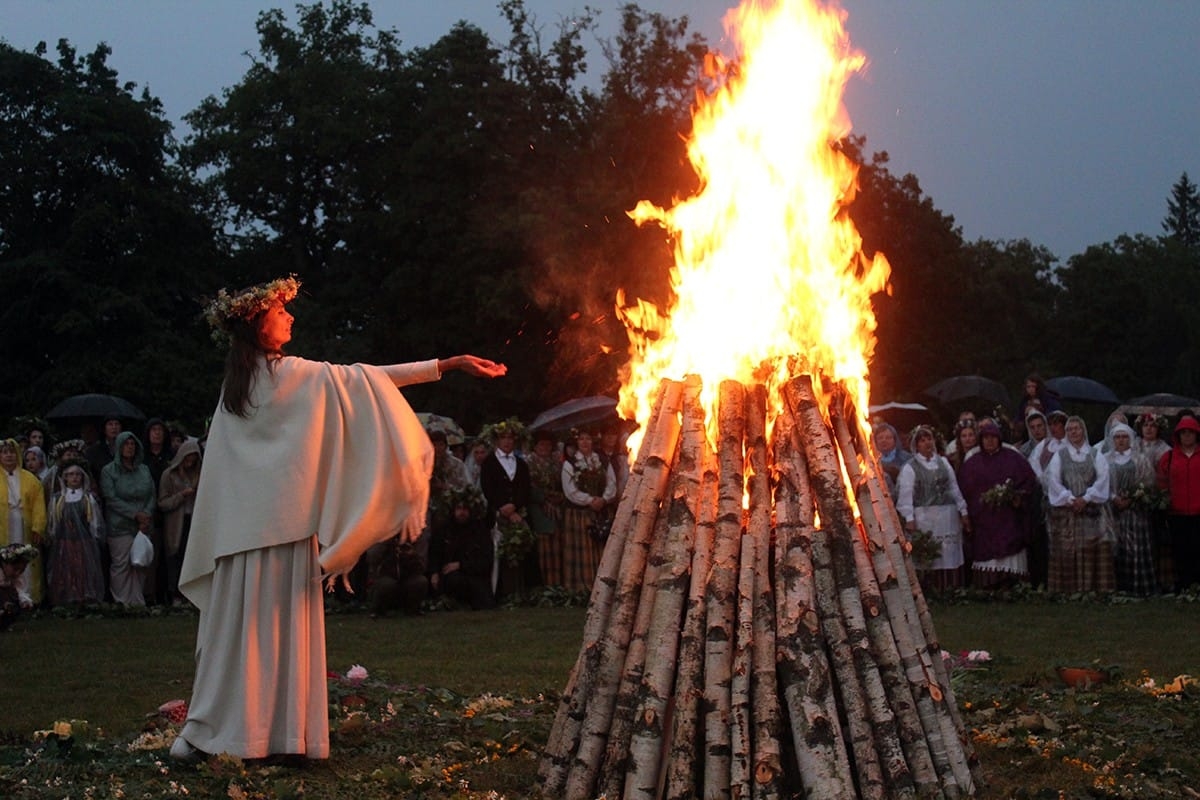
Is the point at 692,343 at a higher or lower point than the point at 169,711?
higher

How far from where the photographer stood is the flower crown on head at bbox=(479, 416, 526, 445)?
18.2m

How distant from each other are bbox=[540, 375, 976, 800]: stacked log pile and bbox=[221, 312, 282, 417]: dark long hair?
6.86 feet

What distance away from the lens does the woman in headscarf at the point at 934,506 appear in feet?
56.7

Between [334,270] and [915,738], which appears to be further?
[334,270]

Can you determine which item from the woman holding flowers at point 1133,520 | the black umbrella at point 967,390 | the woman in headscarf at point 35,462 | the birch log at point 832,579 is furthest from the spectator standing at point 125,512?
the black umbrella at point 967,390

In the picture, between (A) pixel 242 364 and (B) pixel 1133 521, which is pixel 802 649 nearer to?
(A) pixel 242 364

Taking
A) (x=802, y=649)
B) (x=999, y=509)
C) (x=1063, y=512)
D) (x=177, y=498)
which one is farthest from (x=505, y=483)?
(x=802, y=649)

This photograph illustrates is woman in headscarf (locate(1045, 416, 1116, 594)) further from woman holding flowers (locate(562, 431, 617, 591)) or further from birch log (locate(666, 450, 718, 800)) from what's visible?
birch log (locate(666, 450, 718, 800))

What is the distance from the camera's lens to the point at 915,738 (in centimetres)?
676

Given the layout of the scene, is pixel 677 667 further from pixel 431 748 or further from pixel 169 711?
pixel 169 711

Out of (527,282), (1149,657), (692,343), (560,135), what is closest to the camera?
(692,343)

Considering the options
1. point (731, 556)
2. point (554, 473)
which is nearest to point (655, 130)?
point (554, 473)

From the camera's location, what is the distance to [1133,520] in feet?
57.2

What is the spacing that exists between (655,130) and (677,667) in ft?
84.6
